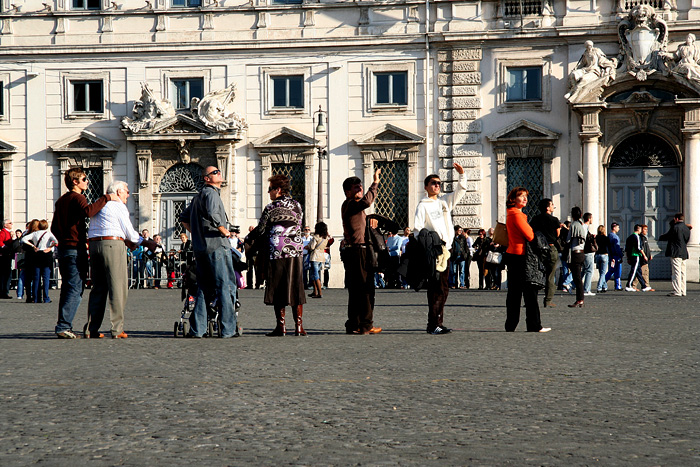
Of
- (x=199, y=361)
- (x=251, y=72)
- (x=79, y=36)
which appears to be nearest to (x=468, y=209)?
(x=251, y=72)

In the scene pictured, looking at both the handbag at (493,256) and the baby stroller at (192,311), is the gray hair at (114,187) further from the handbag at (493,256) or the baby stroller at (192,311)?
the handbag at (493,256)

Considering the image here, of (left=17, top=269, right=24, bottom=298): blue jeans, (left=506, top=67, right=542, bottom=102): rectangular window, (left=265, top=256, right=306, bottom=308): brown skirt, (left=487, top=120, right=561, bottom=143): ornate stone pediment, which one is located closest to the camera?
(left=265, top=256, right=306, bottom=308): brown skirt

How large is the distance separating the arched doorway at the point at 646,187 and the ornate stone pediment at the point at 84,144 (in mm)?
15094

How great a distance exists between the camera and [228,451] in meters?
5.45

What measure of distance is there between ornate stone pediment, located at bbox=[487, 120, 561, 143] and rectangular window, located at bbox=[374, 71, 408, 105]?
290 cm

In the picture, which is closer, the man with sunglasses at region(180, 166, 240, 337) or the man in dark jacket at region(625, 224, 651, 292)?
the man with sunglasses at region(180, 166, 240, 337)

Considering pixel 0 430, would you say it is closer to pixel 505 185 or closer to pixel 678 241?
pixel 678 241

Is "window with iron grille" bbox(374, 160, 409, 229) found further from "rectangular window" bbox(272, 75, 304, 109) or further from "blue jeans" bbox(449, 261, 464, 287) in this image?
"rectangular window" bbox(272, 75, 304, 109)

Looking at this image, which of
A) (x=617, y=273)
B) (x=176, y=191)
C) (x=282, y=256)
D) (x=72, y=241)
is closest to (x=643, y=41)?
(x=617, y=273)

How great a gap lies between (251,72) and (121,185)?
19.8 meters

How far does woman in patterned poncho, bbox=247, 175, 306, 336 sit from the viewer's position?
1201cm

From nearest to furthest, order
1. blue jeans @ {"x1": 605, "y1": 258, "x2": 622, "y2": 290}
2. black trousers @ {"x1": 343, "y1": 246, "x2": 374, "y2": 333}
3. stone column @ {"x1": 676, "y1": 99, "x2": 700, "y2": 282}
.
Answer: black trousers @ {"x1": 343, "y1": 246, "x2": 374, "y2": 333}, blue jeans @ {"x1": 605, "y1": 258, "x2": 622, "y2": 290}, stone column @ {"x1": 676, "y1": 99, "x2": 700, "y2": 282}

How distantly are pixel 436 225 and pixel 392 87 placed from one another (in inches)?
753

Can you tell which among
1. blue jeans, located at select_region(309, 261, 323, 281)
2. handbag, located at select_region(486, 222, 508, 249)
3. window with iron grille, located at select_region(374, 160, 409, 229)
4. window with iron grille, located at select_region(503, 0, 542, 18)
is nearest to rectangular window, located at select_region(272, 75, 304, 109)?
window with iron grille, located at select_region(374, 160, 409, 229)
